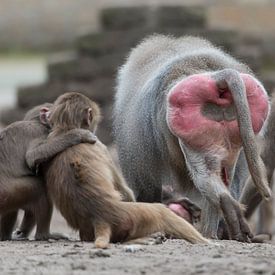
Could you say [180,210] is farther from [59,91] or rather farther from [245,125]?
[59,91]

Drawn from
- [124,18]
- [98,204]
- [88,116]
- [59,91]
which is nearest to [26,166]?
[88,116]

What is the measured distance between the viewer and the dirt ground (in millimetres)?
4691

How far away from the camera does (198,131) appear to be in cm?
652

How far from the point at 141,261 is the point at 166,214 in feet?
2.63

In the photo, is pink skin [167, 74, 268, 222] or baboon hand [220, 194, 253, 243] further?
pink skin [167, 74, 268, 222]

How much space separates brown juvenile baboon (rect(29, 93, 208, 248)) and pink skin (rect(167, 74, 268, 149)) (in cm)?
79

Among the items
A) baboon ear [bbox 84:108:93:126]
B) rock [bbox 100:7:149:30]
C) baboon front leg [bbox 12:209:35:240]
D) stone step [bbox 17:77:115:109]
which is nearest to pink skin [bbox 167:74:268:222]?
baboon ear [bbox 84:108:93:126]

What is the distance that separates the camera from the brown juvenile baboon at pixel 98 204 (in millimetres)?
5645

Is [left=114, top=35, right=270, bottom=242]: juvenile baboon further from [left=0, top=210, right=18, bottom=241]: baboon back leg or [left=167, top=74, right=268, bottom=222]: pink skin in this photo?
[left=0, top=210, right=18, bottom=241]: baboon back leg

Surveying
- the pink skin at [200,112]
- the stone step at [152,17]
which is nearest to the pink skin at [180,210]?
the pink skin at [200,112]

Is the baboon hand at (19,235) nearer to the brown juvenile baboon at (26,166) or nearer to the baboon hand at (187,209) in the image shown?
the brown juvenile baboon at (26,166)

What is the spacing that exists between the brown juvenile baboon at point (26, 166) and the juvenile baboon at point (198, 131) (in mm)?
849

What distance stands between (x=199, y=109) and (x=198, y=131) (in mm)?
127

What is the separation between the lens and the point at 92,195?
223 inches
